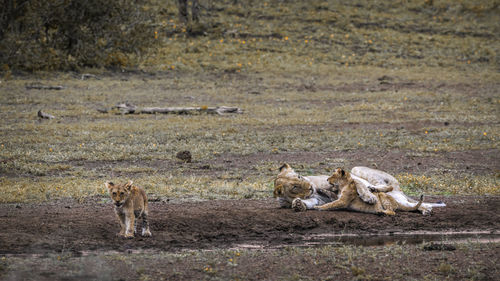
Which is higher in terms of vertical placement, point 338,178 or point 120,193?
point 120,193

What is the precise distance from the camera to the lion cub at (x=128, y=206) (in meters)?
6.88

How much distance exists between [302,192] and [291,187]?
0.20 m

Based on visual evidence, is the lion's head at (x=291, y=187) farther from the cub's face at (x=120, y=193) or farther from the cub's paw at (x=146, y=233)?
the cub's face at (x=120, y=193)

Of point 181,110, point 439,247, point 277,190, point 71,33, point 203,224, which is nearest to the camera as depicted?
point 439,247

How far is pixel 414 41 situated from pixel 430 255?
97.5 feet

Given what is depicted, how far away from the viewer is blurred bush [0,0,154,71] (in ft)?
86.7

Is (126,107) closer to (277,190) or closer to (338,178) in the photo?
(277,190)

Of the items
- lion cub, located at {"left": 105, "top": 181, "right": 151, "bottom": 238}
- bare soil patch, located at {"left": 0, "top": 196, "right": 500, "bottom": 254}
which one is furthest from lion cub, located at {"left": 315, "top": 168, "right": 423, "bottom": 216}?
lion cub, located at {"left": 105, "top": 181, "right": 151, "bottom": 238}

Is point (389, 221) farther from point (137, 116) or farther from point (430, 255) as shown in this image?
point (137, 116)

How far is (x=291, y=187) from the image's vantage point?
8.84 meters

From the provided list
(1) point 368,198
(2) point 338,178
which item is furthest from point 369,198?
(2) point 338,178

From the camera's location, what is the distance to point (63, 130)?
54.4ft

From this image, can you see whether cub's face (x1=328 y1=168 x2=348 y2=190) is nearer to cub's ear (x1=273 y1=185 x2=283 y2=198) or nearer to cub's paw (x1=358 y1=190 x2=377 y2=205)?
cub's paw (x1=358 y1=190 x2=377 y2=205)

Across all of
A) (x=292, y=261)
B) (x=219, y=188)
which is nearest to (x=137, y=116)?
(x=219, y=188)
